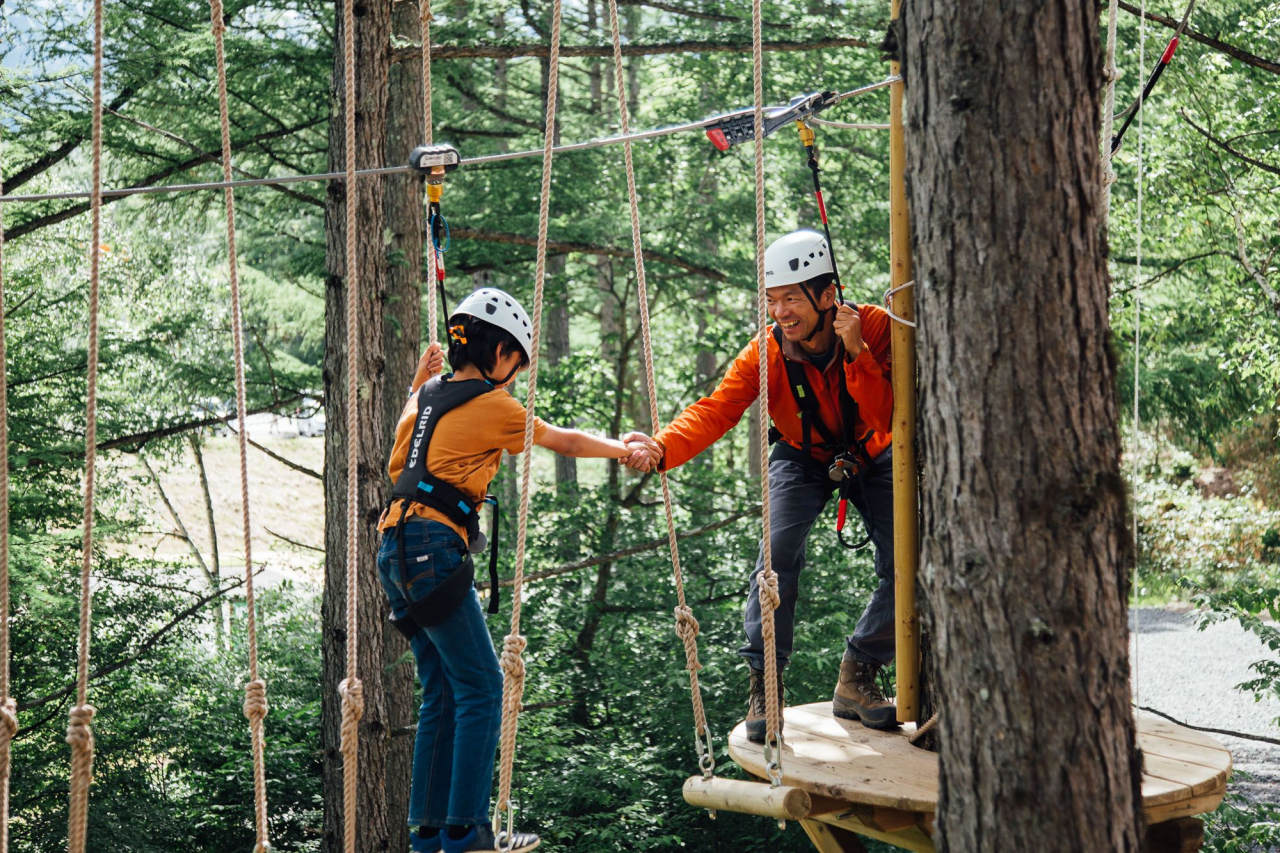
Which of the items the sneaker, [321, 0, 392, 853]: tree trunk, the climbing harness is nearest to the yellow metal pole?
the sneaker

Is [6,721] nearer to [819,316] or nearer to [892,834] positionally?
[892,834]

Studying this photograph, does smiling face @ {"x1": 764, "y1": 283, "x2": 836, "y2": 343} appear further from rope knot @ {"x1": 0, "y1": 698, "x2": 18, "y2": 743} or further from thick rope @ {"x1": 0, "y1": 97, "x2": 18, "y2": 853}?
rope knot @ {"x1": 0, "y1": 698, "x2": 18, "y2": 743}

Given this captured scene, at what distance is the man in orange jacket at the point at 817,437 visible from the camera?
3277 millimetres

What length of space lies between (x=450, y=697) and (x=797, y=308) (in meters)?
1.45

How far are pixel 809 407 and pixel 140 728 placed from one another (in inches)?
278

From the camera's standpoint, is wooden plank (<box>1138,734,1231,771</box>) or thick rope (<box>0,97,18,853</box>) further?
wooden plank (<box>1138,734,1231,771</box>)

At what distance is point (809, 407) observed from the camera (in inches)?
132

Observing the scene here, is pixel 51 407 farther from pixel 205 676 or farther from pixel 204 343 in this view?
pixel 204 343

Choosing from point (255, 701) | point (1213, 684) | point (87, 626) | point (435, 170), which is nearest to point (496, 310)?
point (435, 170)

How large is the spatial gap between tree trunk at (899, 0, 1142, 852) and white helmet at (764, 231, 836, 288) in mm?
1242

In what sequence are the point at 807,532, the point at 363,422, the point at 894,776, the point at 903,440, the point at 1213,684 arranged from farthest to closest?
the point at 1213,684 → the point at 363,422 → the point at 807,532 → the point at 903,440 → the point at 894,776

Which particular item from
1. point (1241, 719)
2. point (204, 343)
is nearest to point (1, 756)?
point (204, 343)

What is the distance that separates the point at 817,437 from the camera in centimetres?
341

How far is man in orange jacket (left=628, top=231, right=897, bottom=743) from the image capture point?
3277 millimetres
